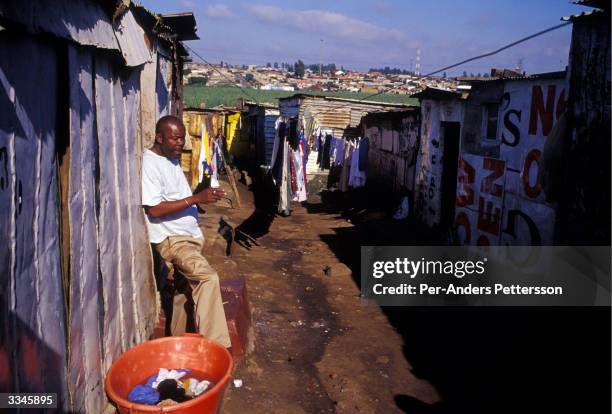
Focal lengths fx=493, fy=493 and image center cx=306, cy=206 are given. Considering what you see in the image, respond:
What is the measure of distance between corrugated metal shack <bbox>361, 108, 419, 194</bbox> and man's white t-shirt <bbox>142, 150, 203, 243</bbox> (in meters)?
8.76

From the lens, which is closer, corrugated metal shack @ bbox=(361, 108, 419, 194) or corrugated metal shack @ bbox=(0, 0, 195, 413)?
corrugated metal shack @ bbox=(0, 0, 195, 413)

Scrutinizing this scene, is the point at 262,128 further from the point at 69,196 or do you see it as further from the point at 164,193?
the point at 69,196

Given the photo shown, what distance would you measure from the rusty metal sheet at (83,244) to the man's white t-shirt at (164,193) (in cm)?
109

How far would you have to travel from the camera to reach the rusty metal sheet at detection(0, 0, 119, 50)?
211 cm

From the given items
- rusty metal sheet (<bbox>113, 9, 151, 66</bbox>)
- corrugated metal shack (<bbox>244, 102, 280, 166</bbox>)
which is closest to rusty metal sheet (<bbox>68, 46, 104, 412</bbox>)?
rusty metal sheet (<bbox>113, 9, 151, 66</bbox>)

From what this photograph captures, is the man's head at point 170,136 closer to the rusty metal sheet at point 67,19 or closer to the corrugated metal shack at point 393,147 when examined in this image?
the rusty metal sheet at point 67,19

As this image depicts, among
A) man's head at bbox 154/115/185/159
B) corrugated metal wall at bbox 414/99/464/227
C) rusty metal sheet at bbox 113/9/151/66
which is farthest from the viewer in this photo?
corrugated metal wall at bbox 414/99/464/227

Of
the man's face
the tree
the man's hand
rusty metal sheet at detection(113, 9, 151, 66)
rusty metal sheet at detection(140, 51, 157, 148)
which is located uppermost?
the tree

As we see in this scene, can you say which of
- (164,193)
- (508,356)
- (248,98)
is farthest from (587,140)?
Answer: (248,98)

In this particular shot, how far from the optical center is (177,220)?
15.4 feet

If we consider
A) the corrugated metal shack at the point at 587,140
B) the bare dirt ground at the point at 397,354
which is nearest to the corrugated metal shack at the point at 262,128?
the bare dirt ground at the point at 397,354

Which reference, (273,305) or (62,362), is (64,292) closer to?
(62,362)

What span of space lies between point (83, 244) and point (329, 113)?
18.0 m

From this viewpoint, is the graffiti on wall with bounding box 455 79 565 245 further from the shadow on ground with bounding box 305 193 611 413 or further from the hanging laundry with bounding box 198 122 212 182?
the hanging laundry with bounding box 198 122 212 182
